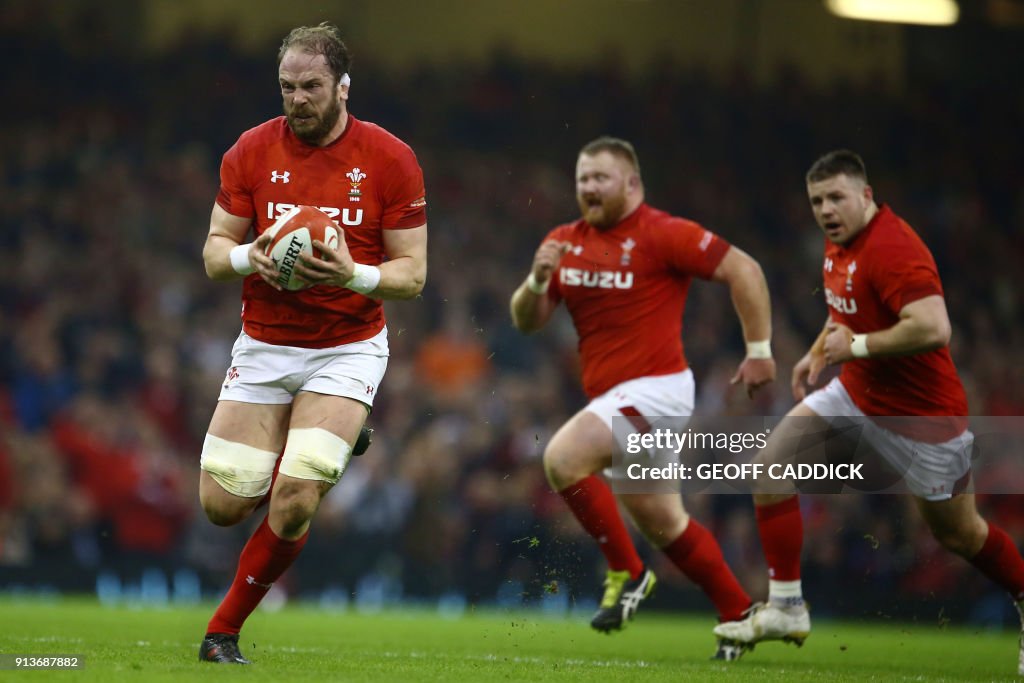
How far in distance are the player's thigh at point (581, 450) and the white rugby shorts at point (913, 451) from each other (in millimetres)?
1121

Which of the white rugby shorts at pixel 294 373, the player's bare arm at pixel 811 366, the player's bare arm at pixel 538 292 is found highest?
the player's bare arm at pixel 538 292

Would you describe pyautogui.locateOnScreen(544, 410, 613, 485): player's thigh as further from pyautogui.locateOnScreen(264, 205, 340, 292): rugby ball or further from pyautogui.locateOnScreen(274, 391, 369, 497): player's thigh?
pyautogui.locateOnScreen(264, 205, 340, 292): rugby ball

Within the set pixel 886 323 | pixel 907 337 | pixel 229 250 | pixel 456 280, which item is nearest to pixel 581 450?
pixel 886 323

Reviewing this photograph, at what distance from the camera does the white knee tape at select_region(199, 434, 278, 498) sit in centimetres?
580

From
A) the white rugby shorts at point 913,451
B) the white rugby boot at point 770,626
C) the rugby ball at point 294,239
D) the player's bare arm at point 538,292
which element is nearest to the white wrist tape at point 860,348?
the white rugby shorts at point 913,451

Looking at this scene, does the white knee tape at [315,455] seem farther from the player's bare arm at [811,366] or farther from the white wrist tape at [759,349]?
the player's bare arm at [811,366]

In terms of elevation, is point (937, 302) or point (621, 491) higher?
point (937, 302)

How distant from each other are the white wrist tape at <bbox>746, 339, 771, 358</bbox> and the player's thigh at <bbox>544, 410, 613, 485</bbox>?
0.90 metres

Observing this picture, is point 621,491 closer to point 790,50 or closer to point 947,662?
point 947,662

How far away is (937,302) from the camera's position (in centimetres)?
678

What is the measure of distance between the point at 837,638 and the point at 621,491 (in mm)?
3405

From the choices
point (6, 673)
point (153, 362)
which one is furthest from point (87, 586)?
point (6, 673)

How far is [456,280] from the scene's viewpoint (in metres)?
15.5

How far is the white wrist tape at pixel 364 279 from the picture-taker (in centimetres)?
570
